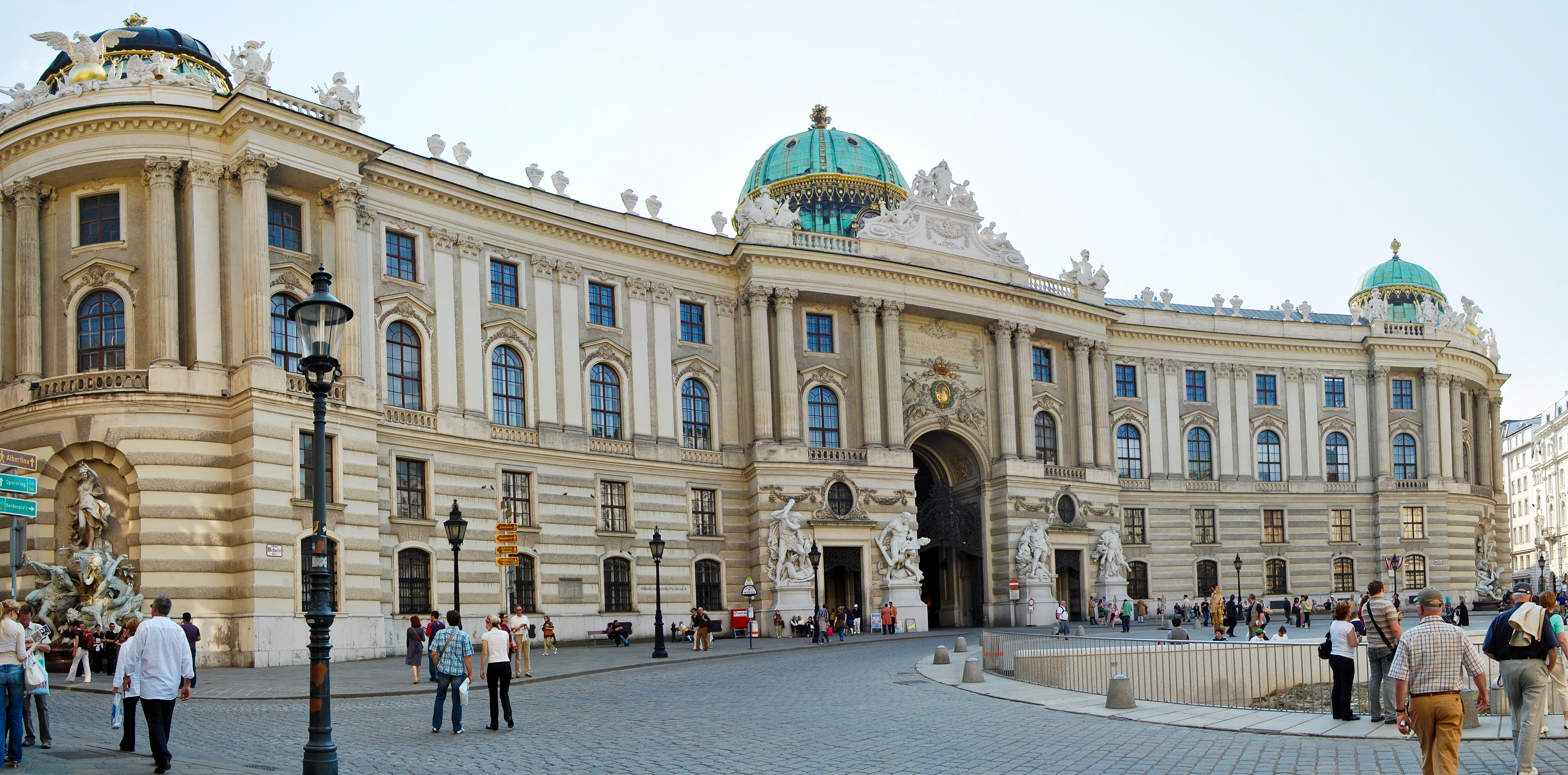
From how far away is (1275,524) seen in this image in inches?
2717

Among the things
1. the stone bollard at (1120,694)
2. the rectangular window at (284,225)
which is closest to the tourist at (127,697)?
the stone bollard at (1120,694)

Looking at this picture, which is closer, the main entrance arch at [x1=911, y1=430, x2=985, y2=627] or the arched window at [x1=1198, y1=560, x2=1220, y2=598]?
the main entrance arch at [x1=911, y1=430, x2=985, y2=627]

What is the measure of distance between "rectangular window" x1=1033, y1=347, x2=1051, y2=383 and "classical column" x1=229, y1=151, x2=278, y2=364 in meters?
35.4

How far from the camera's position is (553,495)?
152ft

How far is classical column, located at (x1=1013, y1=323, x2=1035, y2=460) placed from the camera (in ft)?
194

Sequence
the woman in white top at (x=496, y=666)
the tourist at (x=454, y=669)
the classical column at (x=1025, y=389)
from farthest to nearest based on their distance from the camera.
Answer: the classical column at (x=1025, y=389) < the woman in white top at (x=496, y=666) < the tourist at (x=454, y=669)

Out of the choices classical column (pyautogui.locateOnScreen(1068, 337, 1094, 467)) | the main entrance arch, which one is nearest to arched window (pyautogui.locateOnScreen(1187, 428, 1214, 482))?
classical column (pyautogui.locateOnScreen(1068, 337, 1094, 467))

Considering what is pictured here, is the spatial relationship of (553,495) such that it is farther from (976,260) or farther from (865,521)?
(976,260)

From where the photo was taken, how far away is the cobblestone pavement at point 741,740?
15422 mm

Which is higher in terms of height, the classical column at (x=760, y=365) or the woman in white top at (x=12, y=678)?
the classical column at (x=760, y=365)

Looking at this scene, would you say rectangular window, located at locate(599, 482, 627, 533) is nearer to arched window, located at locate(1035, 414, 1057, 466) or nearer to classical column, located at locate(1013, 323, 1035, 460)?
classical column, located at locate(1013, 323, 1035, 460)

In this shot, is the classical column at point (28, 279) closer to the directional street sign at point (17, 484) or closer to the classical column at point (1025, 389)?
the directional street sign at point (17, 484)

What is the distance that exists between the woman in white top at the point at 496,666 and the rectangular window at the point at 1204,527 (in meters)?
53.1

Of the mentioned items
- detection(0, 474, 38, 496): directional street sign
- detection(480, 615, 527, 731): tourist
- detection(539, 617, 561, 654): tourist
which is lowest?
detection(539, 617, 561, 654): tourist
